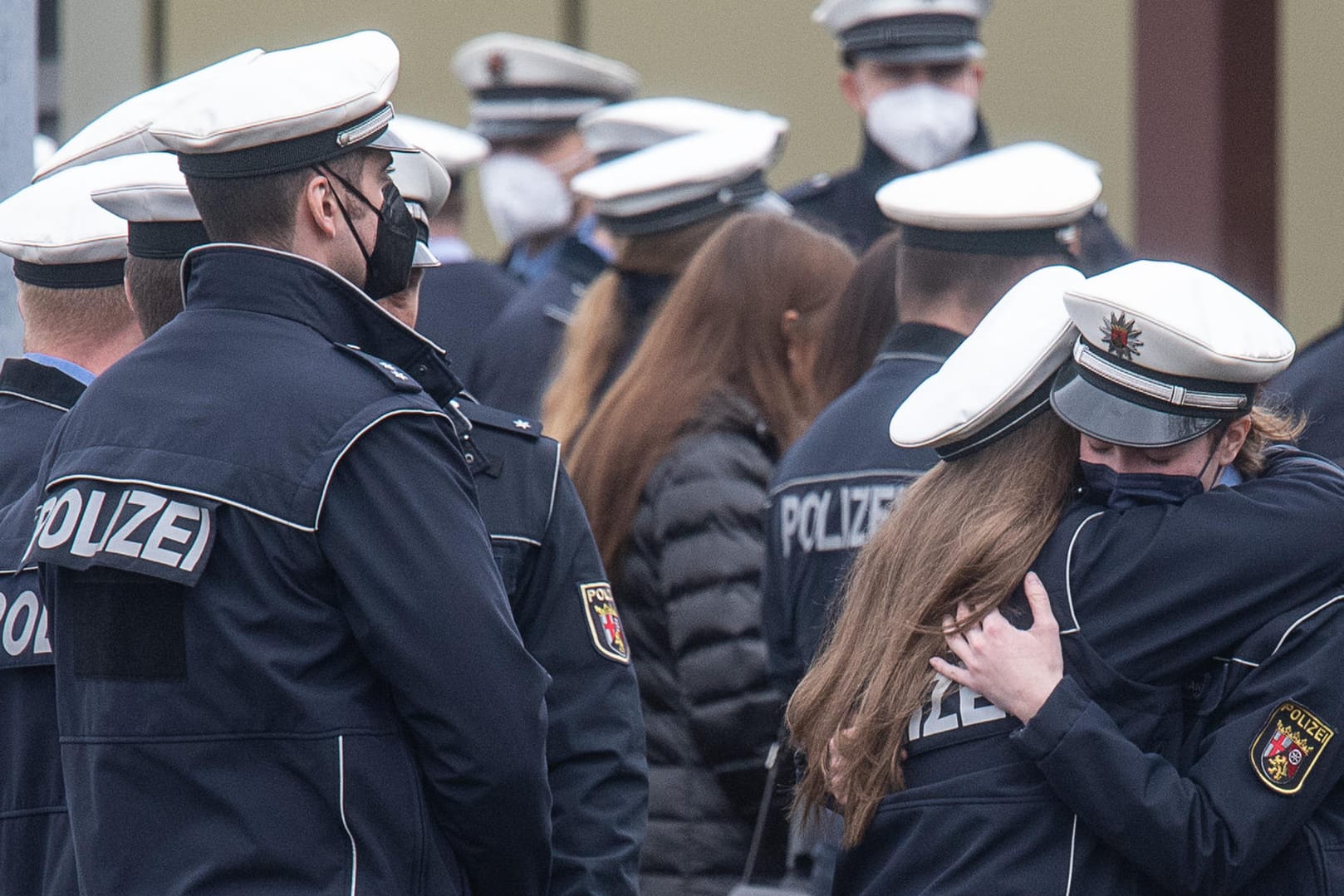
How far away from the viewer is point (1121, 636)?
2312 millimetres

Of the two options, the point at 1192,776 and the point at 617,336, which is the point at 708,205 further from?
the point at 1192,776

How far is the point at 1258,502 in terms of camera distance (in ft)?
7.65

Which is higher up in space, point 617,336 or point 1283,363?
point 1283,363

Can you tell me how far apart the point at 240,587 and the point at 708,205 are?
7.91 feet

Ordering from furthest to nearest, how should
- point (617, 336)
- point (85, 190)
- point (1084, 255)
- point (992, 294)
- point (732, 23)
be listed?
point (732, 23), point (1084, 255), point (617, 336), point (992, 294), point (85, 190)

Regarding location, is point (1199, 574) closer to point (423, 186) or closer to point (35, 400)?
point (423, 186)

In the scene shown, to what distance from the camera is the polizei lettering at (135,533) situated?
2.14m

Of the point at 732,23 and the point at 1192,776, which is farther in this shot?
the point at 732,23

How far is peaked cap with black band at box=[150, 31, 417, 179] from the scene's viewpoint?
226cm

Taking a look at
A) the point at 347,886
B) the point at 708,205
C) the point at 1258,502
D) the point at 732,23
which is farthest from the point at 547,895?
the point at 732,23

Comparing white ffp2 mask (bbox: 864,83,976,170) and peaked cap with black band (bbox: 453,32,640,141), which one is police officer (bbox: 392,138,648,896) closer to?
white ffp2 mask (bbox: 864,83,976,170)

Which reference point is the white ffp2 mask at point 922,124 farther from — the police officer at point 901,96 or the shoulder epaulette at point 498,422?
the shoulder epaulette at point 498,422

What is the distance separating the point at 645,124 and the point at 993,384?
3410mm

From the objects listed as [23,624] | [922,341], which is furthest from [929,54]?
[23,624]
